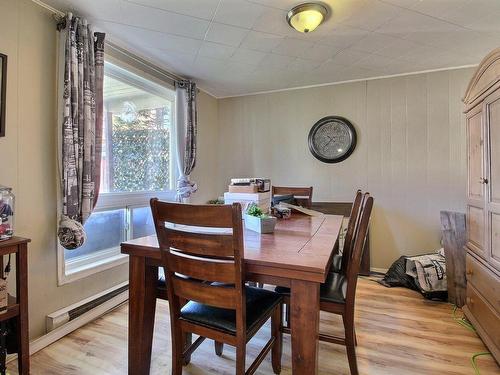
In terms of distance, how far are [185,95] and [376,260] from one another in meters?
2.94

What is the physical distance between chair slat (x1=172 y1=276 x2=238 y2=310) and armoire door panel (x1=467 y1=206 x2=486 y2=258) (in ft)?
5.75

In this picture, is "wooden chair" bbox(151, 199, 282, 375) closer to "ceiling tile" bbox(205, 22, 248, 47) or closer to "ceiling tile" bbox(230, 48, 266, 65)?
"ceiling tile" bbox(205, 22, 248, 47)

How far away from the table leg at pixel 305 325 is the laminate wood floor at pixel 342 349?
638mm

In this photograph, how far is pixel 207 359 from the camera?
65.6 inches

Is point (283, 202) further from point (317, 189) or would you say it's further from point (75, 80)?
point (75, 80)

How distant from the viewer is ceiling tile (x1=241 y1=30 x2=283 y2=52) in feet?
7.34

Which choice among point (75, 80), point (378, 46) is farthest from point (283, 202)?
point (75, 80)

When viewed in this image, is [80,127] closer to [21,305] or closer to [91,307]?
[21,305]

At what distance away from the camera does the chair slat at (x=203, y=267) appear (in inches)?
40.9

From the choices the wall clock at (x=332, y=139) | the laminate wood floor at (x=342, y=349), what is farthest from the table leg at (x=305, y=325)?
the wall clock at (x=332, y=139)

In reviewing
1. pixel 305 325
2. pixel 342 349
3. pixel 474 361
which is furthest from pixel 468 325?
pixel 305 325

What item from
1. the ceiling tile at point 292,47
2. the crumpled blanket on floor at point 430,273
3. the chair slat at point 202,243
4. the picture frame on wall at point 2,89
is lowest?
the crumpled blanket on floor at point 430,273

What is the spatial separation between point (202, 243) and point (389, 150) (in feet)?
9.37

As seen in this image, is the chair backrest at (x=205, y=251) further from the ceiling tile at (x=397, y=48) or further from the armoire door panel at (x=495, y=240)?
the ceiling tile at (x=397, y=48)
